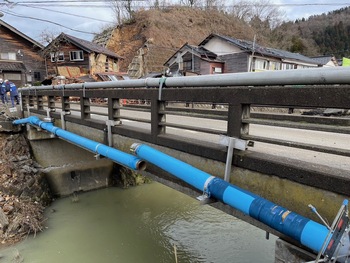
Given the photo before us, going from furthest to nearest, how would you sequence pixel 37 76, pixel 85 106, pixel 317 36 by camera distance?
pixel 317 36, pixel 37 76, pixel 85 106

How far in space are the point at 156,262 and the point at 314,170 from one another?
18.9 feet

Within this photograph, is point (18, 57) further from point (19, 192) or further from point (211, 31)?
point (211, 31)

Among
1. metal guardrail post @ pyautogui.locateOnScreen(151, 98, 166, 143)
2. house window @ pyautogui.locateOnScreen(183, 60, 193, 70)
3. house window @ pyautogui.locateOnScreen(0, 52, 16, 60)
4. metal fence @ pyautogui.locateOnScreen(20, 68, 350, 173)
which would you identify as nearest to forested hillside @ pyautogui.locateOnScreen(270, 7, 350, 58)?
house window @ pyautogui.locateOnScreen(183, 60, 193, 70)

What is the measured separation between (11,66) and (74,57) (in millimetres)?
6372

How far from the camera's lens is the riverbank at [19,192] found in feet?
25.1

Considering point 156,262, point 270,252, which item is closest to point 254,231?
point 270,252

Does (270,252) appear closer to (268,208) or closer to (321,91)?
(268,208)

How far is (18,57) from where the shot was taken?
30.0 m

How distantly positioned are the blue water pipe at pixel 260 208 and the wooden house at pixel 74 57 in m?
28.5

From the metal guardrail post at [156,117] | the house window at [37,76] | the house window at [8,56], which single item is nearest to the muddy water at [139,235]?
the metal guardrail post at [156,117]

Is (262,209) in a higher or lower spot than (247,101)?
lower

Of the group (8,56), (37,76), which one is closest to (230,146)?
(8,56)

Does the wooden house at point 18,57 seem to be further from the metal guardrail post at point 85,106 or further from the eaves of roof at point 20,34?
the metal guardrail post at point 85,106

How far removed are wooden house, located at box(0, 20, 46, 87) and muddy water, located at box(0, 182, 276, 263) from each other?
24288 millimetres
